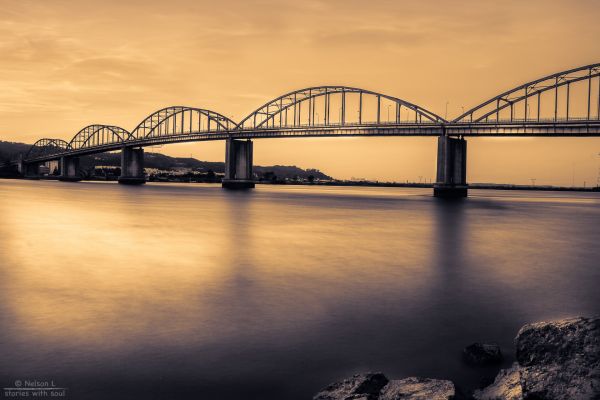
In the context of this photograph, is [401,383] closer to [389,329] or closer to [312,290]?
[389,329]

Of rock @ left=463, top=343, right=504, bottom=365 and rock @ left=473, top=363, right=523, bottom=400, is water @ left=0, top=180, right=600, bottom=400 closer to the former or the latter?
rock @ left=463, top=343, right=504, bottom=365

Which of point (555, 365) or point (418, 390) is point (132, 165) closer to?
point (418, 390)

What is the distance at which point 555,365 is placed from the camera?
6883mm

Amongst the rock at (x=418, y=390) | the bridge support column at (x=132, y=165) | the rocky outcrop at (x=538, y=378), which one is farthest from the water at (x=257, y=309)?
the bridge support column at (x=132, y=165)

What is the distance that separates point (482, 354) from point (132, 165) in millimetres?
165570


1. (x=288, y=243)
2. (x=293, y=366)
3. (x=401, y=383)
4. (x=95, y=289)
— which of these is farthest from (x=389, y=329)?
(x=288, y=243)

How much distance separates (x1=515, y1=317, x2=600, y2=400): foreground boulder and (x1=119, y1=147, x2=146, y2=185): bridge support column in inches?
6419

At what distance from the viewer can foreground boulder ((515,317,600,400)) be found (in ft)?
20.8

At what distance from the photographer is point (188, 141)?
141 meters

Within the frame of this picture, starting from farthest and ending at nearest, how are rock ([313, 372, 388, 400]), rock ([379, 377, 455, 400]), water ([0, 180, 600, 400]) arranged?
water ([0, 180, 600, 400]), rock ([313, 372, 388, 400]), rock ([379, 377, 455, 400])

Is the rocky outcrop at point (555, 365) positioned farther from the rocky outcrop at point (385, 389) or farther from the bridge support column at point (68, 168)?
the bridge support column at point (68, 168)

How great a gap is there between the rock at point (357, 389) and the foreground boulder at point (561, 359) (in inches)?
74.2

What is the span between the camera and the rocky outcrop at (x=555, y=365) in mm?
6371

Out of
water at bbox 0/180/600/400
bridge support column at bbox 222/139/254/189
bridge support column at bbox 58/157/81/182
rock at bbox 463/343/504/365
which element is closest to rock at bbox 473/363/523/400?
water at bbox 0/180/600/400
